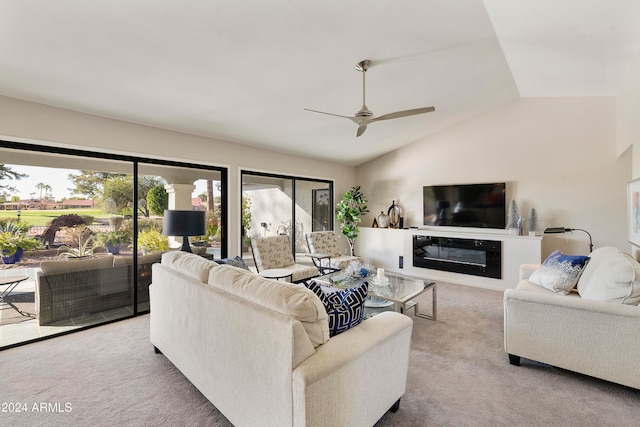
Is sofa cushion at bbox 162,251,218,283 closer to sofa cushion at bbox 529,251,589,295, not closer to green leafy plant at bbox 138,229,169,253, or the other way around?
green leafy plant at bbox 138,229,169,253

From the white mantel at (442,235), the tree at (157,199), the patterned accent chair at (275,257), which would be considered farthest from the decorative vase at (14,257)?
the white mantel at (442,235)

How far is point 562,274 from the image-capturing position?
281 centimetres

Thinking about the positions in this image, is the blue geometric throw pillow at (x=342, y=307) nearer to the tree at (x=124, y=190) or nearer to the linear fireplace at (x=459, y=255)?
the tree at (x=124, y=190)

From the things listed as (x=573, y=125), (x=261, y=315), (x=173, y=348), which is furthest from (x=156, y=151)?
(x=573, y=125)

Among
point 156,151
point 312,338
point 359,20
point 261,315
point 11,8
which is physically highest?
point 359,20

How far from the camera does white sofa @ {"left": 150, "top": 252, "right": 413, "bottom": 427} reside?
138cm

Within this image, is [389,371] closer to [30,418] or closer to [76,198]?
[30,418]

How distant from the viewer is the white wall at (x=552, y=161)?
4.42 metres

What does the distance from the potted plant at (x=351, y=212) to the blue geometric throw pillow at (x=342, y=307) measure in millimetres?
4566

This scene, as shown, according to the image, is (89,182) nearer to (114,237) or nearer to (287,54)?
(114,237)

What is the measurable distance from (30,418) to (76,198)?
2.22 meters

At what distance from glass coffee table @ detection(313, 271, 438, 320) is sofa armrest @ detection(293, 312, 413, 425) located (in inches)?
45.2

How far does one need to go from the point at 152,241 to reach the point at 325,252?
2785 mm

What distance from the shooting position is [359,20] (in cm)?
249
